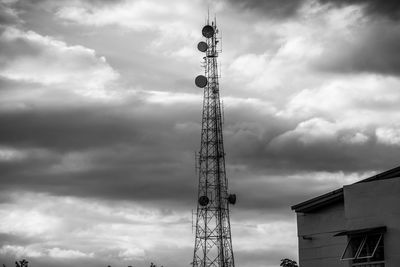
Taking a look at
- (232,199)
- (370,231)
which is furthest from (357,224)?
(232,199)

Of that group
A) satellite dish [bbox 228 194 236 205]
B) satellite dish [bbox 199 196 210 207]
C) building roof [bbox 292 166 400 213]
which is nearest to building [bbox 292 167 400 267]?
building roof [bbox 292 166 400 213]

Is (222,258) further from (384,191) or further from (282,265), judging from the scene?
(384,191)

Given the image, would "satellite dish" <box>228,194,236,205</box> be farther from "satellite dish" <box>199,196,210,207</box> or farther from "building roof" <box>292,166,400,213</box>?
"building roof" <box>292,166,400,213</box>

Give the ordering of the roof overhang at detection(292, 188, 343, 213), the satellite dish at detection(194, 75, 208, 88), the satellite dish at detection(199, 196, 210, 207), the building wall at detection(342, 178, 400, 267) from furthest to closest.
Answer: the satellite dish at detection(194, 75, 208, 88), the satellite dish at detection(199, 196, 210, 207), the roof overhang at detection(292, 188, 343, 213), the building wall at detection(342, 178, 400, 267)

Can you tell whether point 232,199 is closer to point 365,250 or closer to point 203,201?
point 203,201

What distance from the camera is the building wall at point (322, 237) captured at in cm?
4562

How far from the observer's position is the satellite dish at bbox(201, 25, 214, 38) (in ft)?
243

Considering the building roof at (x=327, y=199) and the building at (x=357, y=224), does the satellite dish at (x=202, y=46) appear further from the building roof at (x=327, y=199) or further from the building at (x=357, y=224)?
the building at (x=357, y=224)

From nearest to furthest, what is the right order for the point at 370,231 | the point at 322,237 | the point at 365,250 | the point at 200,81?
the point at 370,231
the point at 365,250
the point at 322,237
the point at 200,81

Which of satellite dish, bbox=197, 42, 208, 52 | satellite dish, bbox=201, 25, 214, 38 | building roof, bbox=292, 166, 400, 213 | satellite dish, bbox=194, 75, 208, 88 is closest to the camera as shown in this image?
building roof, bbox=292, 166, 400, 213

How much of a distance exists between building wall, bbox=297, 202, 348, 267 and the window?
183 cm

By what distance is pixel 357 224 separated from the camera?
42.2 m

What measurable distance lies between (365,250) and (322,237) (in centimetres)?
494

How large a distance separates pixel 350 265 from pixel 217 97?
110 ft
